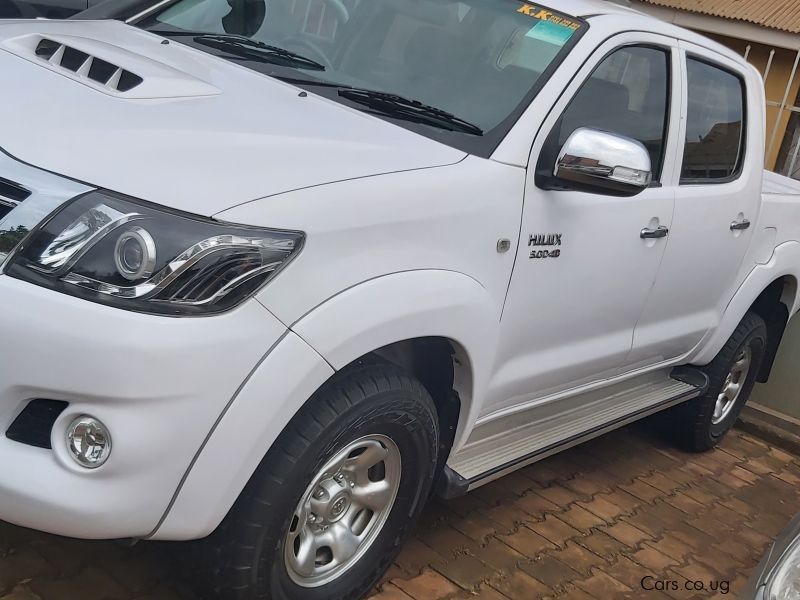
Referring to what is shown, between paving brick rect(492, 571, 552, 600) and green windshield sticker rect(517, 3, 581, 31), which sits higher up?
green windshield sticker rect(517, 3, 581, 31)

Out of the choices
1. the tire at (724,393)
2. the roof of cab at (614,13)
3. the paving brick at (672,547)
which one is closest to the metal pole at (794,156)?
the tire at (724,393)

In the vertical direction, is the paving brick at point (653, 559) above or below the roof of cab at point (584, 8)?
below

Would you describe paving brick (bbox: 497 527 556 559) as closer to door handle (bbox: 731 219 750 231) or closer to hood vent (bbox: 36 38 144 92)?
door handle (bbox: 731 219 750 231)

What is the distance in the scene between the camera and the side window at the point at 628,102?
130 inches

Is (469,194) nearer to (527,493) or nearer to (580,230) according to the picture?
(580,230)

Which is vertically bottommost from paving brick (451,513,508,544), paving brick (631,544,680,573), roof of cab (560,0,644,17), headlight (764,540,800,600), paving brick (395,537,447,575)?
paving brick (631,544,680,573)

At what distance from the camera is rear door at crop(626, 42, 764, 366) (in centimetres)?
397

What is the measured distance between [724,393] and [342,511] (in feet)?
10.1

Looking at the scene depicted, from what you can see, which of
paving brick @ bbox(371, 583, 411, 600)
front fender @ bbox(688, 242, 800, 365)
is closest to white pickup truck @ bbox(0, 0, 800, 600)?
paving brick @ bbox(371, 583, 411, 600)

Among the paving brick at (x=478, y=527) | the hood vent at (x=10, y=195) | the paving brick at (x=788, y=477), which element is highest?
the hood vent at (x=10, y=195)

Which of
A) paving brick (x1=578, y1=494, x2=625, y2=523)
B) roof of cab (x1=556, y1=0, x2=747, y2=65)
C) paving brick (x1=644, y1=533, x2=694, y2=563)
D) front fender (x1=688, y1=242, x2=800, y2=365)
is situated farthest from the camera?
front fender (x1=688, y1=242, x2=800, y2=365)

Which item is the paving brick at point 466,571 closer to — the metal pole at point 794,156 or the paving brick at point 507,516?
the paving brick at point 507,516

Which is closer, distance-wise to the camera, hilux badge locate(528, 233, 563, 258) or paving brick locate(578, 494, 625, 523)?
hilux badge locate(528, 233, 563, 258)

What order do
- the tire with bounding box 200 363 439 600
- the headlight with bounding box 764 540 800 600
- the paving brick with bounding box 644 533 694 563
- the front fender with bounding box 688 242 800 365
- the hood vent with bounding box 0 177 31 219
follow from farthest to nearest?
the front fender with bounding box 688 242 800 365, the paving brick with bounding box 644 533 694 563, the tire with bounding box 200 363 439 600, the headlight with bounding box 764 540 800 600, the hood vent with bounding box 0 177 31 219
